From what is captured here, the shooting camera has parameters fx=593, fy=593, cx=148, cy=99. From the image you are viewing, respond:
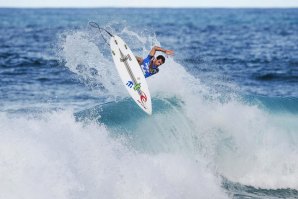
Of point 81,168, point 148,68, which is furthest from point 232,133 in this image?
point 81,168

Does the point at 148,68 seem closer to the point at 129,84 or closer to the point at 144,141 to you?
the point at 129,84

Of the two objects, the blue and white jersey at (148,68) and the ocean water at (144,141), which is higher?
the blue and white jersey at (148,68)

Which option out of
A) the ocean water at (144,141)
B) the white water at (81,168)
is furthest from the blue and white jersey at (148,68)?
the white water at (81,168)

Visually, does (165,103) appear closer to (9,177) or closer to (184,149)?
(184,149)

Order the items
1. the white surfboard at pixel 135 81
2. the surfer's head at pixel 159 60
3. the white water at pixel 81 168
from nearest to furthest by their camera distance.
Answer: the white water at pixel 81 168 → the surfer's head at pixel 159 60 → the white surfboard at pixel 135 81

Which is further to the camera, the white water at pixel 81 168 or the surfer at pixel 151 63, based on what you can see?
the surfer at pixel 151 63

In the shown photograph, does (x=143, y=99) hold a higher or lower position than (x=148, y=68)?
lower

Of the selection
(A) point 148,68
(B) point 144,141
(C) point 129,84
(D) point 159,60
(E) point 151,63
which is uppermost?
(D) point 159,60

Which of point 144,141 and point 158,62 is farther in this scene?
point 158,62

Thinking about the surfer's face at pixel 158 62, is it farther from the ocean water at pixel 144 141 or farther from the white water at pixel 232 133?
the white water at pixel 232 133

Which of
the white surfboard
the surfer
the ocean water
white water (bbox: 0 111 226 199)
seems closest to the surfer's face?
the surfer

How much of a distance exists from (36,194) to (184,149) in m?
4.93

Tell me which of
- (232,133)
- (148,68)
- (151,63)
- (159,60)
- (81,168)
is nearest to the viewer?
(81,168)

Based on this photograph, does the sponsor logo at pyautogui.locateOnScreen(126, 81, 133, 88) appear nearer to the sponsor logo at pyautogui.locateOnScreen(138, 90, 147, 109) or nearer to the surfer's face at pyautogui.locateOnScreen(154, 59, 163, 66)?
the sponsor logo at pyautogui.locateOnScreen(138, 90, 147, 109)
